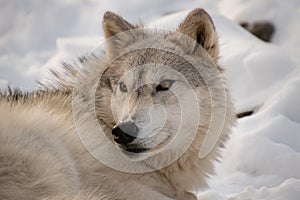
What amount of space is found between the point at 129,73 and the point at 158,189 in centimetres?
76

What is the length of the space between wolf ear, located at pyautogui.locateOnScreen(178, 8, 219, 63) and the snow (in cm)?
62

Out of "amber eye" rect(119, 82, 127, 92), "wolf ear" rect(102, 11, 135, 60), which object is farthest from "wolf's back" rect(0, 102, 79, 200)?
"wolf ear" rect(102, 11, 135, 60)

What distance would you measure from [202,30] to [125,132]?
3.06ft

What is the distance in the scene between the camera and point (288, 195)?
3.52 m

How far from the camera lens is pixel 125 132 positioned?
3.00m

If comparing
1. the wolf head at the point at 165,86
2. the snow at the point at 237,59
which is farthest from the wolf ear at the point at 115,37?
the snow at the point at 237,59

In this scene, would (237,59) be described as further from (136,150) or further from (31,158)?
(31,158)

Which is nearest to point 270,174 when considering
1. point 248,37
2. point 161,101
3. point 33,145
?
point 161,101

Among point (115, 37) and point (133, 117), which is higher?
point (115, 37)

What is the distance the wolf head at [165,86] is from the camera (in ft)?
10.8

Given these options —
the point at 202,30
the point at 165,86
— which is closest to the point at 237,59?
the point at 202,30

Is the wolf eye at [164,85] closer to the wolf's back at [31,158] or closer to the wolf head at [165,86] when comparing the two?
the wolf head at [165,86]

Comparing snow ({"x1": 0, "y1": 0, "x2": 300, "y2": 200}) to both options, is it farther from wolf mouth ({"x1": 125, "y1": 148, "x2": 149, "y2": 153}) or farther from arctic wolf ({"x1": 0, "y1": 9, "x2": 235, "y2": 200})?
wolf mouth ({"x1": 125, "y1": 148, "x2": 149, "y2": 153})

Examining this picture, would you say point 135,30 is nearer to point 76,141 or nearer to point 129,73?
point 129,73
